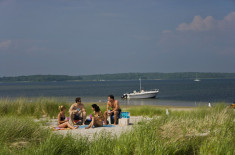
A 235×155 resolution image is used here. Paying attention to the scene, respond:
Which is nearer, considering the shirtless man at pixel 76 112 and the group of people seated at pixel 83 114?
the group of people seated at pixel 83 114

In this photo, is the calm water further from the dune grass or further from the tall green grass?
the dune grass

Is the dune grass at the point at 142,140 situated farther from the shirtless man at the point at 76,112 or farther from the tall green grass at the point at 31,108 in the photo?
the tall green grass at the point at 31,108

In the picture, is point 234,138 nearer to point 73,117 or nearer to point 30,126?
point 30,126

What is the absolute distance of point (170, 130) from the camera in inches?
261

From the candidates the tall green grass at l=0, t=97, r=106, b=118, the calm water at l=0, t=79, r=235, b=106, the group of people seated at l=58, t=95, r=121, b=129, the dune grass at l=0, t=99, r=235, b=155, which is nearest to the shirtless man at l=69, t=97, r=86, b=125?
the group of people seated at l=58, t=95, r=121, b=129

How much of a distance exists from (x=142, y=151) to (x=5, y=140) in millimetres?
2873

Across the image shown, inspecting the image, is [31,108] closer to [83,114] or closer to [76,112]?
[76,112]

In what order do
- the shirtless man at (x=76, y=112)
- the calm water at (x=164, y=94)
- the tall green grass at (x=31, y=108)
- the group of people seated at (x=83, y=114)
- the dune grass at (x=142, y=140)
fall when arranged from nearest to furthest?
the dune grass at (x=142, y=140), the group of people seated at (x=83, y=114), the shirtless man at (x=76, y=112), the tall green grass at (x=31, y=108), the calm water at (x=164, y=94)

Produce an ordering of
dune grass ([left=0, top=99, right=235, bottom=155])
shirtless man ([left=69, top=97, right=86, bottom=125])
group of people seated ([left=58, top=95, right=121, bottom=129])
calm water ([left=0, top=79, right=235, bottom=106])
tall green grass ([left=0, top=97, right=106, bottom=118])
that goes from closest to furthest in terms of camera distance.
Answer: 1. dune grass ([left=0, top=99, right=235, bottom=155])
2. group of people seated ([left=58, top=95, right=121, bottom=129])
3. shirtless man ([left=69, top=97, right=86, bottom=125])
4. tall green grass ([left=0, top=97, right=106, bottom=118])
5. calm water ([left=0, top=79, right=235, bottom=106])

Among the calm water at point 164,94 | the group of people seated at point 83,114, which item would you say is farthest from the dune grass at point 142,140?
the calm water at point 164,94

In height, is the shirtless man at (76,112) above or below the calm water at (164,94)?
above

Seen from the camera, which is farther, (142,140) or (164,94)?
(164,94)

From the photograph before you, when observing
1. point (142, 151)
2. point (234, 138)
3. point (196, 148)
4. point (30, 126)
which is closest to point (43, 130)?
point (30, 126)

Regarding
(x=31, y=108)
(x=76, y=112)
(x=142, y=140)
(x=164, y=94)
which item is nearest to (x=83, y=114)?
(x=76, y=112)
